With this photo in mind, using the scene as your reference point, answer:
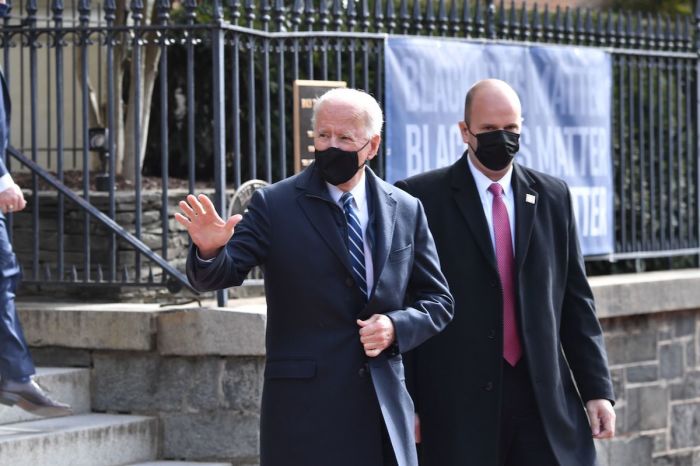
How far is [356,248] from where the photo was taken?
4430 millimetres

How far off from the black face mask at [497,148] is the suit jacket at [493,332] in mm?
98

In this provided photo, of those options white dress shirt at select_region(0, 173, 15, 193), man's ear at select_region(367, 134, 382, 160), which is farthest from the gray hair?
white dress shirt at select_region(0, 173, 15, 193)

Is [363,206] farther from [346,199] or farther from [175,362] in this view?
[175,362]

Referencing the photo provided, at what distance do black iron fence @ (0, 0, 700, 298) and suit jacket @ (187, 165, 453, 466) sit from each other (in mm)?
3111

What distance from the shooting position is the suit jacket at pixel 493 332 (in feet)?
16.6

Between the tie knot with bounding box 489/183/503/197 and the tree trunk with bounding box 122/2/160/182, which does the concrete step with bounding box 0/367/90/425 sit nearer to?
the tree trunk with bounding box 122/2/160/182

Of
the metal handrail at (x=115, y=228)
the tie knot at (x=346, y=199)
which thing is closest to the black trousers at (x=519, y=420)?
the tie knot at (x=346, y=199)

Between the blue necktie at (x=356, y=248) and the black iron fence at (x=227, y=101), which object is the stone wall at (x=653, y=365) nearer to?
the black iron fence at (x=227, y=101)

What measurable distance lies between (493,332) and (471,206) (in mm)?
462

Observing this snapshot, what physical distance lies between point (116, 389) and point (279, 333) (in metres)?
3.30

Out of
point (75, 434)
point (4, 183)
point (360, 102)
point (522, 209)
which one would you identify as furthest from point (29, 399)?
point (360, 102)

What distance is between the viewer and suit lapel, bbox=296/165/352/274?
14.3ft

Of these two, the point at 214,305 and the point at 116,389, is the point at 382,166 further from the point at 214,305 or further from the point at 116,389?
the point at 116,389

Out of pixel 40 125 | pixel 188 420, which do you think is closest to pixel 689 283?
pixel 188 420
